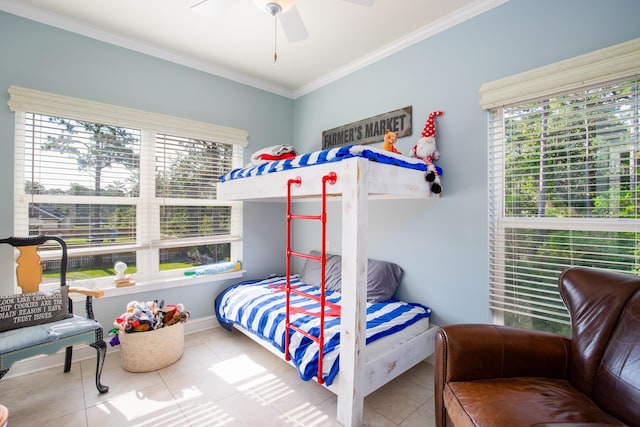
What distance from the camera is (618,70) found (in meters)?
1.61

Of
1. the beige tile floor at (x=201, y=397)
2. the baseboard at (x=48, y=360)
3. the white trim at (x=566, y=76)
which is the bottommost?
Result: the beige tile floor at (x=201, y=397)

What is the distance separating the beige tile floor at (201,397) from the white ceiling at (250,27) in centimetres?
235

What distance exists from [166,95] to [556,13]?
306 centimetres

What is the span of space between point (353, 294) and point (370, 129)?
5.84ft

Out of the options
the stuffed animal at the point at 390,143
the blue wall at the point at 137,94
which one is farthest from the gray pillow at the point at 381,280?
the blue wall at the point at 137,94

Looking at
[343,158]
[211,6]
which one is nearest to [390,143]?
[343,158]

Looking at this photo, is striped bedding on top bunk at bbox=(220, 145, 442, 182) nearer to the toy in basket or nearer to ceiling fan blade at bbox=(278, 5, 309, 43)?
ceiling fan blade at bbox=(278, 5, 309, 43)

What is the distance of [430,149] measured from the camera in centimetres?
229

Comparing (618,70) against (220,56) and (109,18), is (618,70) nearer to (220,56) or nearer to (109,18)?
(220,56)

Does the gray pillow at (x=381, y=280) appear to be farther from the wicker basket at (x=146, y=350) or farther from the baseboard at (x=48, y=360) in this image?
the baseboard at (x=48, y=360)

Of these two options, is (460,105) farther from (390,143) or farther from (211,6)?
(211,6)

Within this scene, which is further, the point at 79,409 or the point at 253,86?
the point at 253,86

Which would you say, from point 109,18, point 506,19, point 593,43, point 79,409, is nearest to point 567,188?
point 593,43

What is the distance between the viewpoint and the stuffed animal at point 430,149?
2193 millimetres
